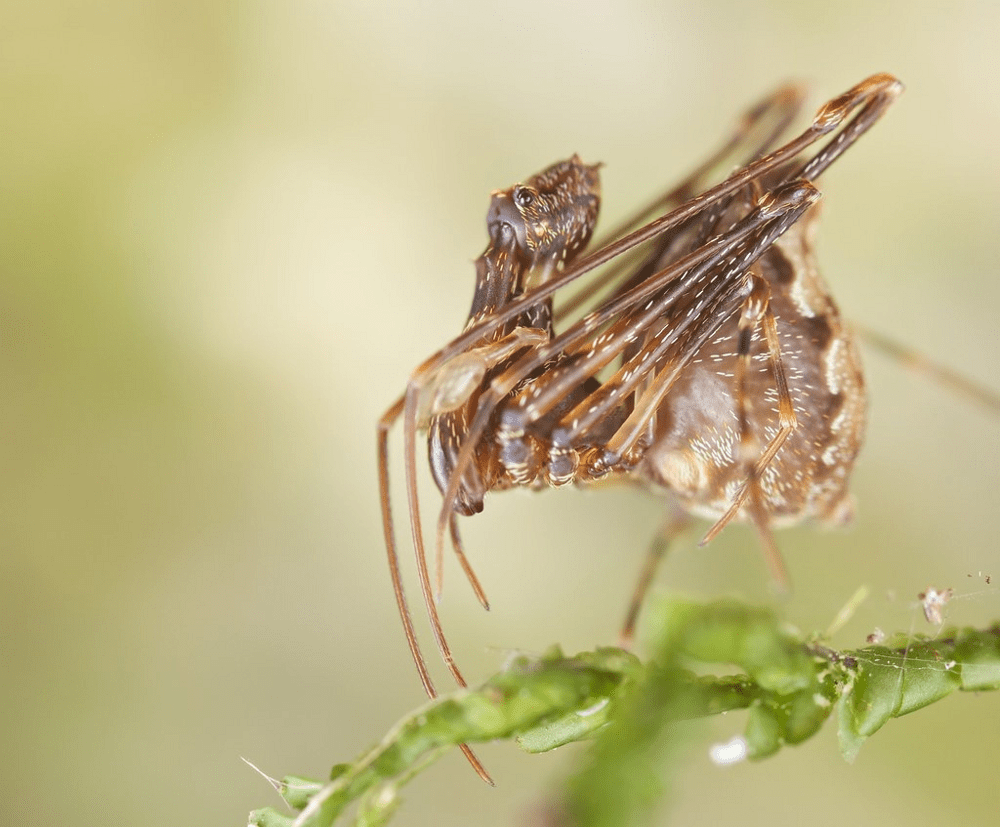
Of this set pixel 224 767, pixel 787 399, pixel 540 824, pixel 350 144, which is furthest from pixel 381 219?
pixel 540 824

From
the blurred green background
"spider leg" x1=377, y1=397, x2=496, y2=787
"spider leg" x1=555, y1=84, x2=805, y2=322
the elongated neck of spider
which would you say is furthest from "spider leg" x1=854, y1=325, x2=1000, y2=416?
"spider leg" x1=377, y1=397, x2=496, y2=787

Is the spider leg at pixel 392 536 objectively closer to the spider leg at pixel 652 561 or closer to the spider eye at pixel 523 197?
the spider eye at pixel 523 197

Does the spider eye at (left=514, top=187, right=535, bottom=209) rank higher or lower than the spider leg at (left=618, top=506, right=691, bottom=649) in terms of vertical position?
higher

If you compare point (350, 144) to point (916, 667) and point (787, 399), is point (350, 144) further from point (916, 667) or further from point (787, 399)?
point (916, 667)

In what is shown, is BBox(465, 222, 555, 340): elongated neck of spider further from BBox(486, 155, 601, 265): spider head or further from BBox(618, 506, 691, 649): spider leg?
BBox(618, 506, 691, 649): spider leg

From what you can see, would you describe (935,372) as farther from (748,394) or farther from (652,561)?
(748,394)

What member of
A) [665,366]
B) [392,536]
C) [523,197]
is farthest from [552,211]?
[392,536]
